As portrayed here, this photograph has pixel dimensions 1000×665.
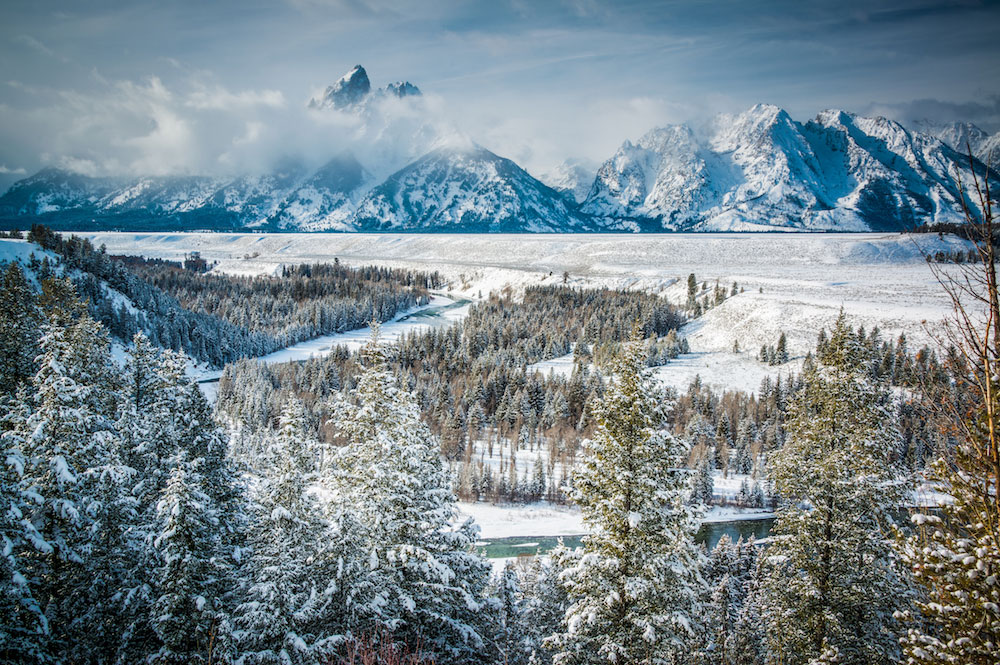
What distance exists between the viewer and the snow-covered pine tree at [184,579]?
16344mm

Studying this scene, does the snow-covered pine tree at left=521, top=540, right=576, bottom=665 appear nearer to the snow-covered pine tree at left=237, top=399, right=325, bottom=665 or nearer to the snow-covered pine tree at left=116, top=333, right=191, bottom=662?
the snow-covered pine tree at left=237, top=399, right=325, bottom=665

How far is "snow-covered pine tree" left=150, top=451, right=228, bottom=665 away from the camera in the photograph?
1634cm

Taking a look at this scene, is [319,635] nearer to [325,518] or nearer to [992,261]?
[325,518]

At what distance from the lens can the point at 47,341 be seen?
19438mm

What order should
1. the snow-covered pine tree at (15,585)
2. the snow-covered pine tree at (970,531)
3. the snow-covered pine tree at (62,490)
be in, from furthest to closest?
the snow-covered pine tree at (62,490) → the snow-covered pine tree at (15,585) → the snow-covered pine tree at (970,531)

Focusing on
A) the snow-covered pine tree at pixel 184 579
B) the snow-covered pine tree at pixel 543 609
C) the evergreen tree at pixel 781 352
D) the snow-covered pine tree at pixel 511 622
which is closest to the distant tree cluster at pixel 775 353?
→ the evergreen tree at pixel 781 352

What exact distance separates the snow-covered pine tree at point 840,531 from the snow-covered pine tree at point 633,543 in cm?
452

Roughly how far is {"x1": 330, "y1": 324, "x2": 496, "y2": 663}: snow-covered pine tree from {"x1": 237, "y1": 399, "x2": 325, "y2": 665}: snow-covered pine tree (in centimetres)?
135

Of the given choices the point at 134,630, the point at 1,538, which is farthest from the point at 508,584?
the point at 1,538

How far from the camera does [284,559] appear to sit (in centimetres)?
1627

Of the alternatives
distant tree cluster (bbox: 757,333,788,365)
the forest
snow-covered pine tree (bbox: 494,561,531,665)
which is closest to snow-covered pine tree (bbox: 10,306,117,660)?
the forest

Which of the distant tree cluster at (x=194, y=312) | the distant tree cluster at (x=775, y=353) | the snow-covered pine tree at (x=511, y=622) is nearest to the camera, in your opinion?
the snow-covered pine tree at (x=511, y=622)

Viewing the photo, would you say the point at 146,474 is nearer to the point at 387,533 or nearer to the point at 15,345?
the point at 387,533

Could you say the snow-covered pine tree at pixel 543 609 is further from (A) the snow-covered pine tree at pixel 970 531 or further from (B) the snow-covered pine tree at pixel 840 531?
(A) the snow-covered pine tree at pixel 970 531
